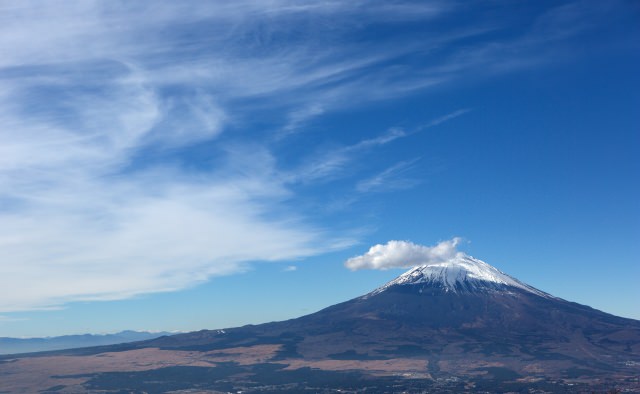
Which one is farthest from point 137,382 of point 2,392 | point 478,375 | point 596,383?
point 596,383

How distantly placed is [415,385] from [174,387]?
80143 millimetres

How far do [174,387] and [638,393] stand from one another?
13971 centimetres

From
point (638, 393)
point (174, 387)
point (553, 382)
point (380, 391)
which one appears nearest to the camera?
point (638, 393)

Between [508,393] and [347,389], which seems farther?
[347,389]

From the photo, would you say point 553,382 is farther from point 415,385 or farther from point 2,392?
point 2,392

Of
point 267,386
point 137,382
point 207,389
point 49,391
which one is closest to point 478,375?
point 267,386

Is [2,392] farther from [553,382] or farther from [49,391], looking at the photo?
[553,382]

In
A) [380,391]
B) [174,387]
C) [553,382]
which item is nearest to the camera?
[380,391]

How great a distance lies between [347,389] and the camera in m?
168

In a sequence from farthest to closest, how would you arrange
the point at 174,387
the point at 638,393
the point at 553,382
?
the point at 174,387 < the point at 553,382 < the point at 638,393

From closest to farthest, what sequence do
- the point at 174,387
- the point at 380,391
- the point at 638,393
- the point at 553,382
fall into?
1. the point at 638,393
2. the point at 380,391
3. the point at 553,382
4. the point at 174,387

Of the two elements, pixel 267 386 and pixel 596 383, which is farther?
pixel 267 386

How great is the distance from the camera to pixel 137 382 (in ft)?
651

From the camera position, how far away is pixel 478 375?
194625 mm
